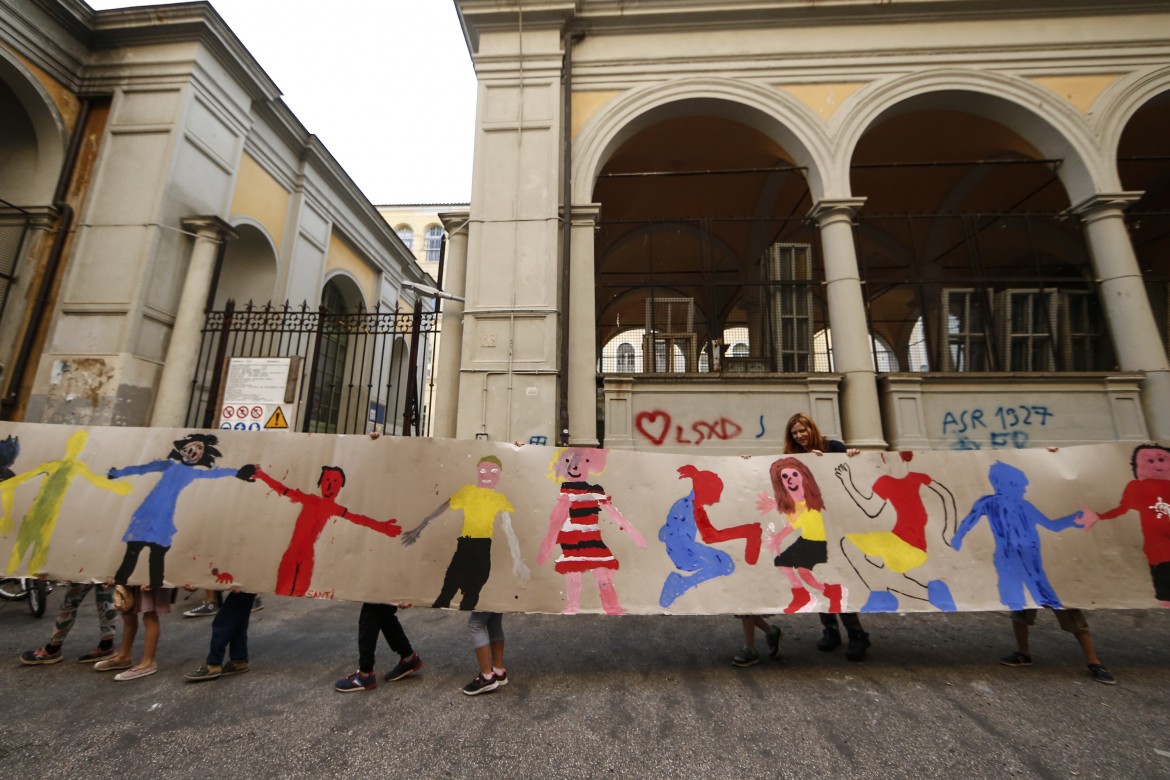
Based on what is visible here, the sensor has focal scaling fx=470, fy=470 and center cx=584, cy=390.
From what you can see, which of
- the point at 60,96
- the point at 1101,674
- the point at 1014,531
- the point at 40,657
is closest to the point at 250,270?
the point at 60,96

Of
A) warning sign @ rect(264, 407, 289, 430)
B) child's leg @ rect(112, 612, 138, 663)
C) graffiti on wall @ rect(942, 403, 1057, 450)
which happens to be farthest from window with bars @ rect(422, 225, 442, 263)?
graffiti on wall @ rect(942, 403, 1057, 450)

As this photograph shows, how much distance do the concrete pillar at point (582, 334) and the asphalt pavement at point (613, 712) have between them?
3010mm

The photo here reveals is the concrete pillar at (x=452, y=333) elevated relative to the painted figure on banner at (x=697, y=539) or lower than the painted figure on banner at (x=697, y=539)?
elevated

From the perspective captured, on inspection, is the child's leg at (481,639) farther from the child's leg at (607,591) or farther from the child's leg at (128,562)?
the child's leg at (128,562)

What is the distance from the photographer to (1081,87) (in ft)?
25.2

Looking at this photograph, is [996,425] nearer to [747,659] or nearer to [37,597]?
[747,659]

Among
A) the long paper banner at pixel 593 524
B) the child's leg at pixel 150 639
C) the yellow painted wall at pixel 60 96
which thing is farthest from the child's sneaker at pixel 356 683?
the yellow painted wall at pixel 60 96

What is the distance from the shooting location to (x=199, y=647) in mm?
4156

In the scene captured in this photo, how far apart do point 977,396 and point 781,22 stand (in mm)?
6858

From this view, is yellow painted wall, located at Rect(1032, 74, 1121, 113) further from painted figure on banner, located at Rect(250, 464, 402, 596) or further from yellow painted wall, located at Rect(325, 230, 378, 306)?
yellow painted wall, located at Rect(325, 230, 378, 306)

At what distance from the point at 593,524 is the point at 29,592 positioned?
20.0 ft

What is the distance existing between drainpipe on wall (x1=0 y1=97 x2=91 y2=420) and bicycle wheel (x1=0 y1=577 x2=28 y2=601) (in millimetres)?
3205

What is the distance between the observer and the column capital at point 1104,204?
7.27 m

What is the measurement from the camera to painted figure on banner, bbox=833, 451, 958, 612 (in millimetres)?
3643
